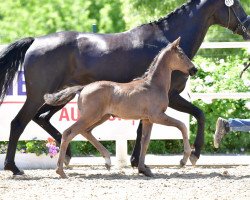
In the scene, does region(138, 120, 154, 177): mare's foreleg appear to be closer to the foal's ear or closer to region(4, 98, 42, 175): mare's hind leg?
the foal's ear

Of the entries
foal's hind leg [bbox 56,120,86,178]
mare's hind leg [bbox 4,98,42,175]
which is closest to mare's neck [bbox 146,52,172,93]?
foal's hind leg [bbox 56,120,86,178]

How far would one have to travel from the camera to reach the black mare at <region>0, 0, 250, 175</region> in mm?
9680

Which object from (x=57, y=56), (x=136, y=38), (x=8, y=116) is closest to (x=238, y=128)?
(x=136, y=38)

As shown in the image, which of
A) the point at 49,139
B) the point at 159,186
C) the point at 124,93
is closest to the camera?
the point at 159,186

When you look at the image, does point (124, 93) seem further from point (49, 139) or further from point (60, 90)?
point (49, 139)

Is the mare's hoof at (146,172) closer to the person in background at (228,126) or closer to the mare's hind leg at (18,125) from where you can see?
the person in background at (228,126)

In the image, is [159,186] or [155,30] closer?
[159,186]

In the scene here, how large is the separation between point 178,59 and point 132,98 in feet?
2.22

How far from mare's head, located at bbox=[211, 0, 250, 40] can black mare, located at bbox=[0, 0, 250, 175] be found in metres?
0.01

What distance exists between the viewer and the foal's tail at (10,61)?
9898 millimetres

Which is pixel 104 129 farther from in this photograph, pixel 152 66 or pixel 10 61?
pixel 152 66

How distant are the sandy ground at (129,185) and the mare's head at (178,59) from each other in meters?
1.18

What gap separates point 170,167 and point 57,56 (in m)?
2.37

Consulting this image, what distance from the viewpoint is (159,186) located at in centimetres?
A: 844
